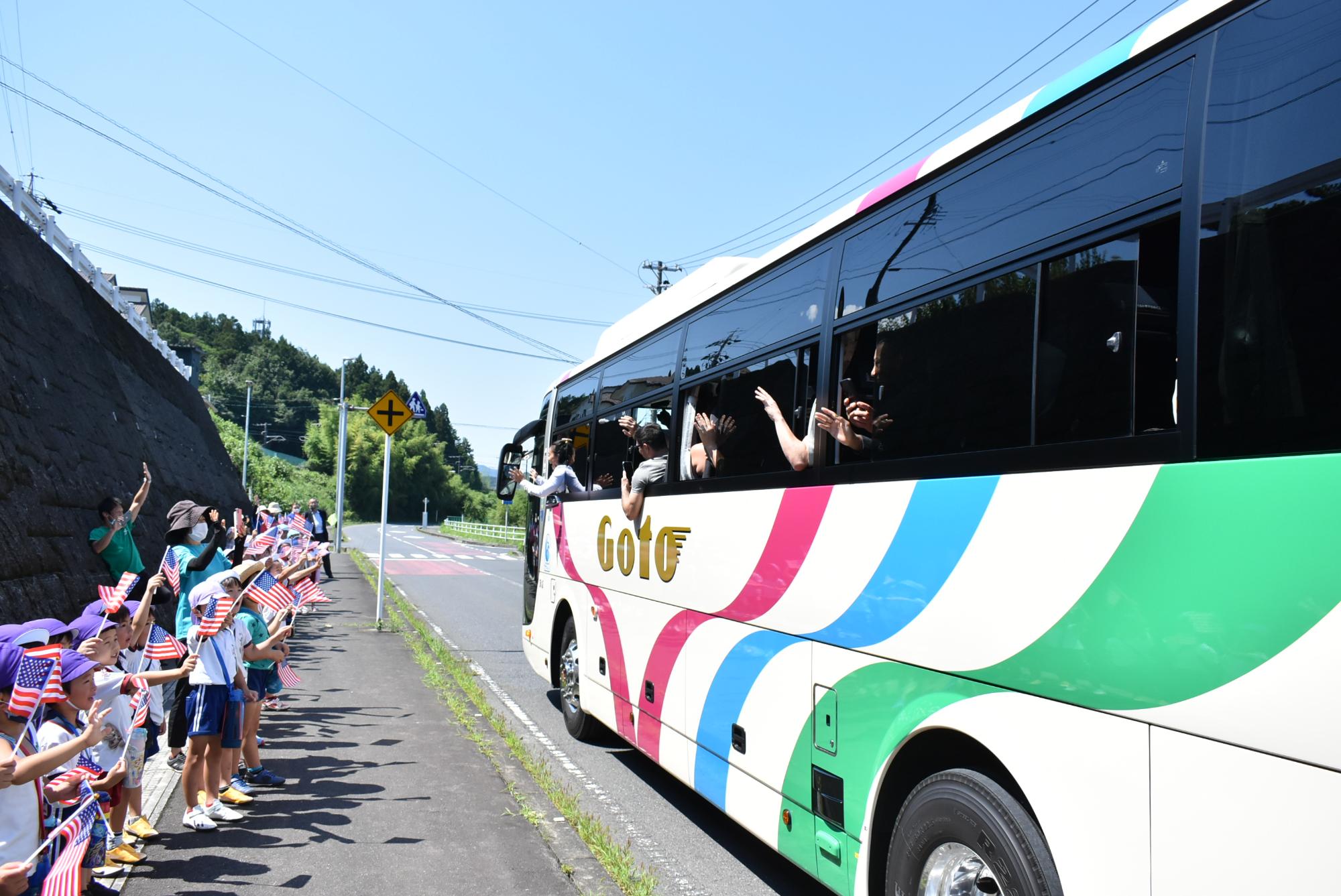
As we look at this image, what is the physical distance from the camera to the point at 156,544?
14789 mm

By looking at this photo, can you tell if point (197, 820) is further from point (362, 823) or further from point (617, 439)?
point (617, 439)

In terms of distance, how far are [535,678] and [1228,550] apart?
415 inches

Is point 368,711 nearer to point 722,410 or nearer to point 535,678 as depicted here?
point 535,678

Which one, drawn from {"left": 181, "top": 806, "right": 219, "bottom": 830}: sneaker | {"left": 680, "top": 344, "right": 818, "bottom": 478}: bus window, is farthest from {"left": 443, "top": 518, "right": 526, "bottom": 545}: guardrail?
{"left": 680, "top": 344, "right": 818, "bottom": 478}: bus window

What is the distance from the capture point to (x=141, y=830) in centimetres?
575

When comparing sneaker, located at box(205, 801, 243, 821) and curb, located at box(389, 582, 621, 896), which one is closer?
curb, located at box(389, 582, 621, 896)

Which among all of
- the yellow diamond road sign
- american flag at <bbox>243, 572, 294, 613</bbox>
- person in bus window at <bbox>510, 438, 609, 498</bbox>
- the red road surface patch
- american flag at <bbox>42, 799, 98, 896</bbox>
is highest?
the yellow diamond road sign

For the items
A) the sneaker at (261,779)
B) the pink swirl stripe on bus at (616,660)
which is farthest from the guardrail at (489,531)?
the sneaker at (261,779)

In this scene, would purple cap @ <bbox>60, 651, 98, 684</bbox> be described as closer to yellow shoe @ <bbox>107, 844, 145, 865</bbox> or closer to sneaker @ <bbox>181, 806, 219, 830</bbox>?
yellow shoe @ <bbox>107, 844, 145, 865</bbox>

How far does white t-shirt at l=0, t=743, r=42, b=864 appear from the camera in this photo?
3432 mm

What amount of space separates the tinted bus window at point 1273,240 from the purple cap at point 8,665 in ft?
13.4

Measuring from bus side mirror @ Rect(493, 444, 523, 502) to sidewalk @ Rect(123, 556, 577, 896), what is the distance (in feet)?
8.74

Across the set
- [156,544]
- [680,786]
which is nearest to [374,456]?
[156,544]

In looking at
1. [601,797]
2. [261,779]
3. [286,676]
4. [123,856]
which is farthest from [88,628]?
[601,797]
